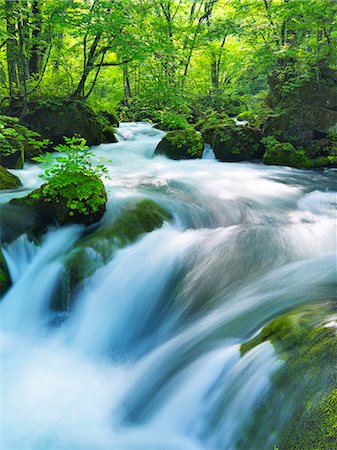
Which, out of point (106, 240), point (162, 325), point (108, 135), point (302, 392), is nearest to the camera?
point (302, 392)

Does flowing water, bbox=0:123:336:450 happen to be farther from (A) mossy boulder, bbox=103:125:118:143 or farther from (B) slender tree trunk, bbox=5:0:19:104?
(A) mossy boulder, bbox=103:125:118:143

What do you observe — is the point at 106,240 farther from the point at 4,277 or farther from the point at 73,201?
the point at 4,277

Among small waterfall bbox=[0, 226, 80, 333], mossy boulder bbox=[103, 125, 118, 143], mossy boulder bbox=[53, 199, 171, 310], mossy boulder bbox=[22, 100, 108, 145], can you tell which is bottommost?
small waterfall bbox=[0, 226, 80, 333]

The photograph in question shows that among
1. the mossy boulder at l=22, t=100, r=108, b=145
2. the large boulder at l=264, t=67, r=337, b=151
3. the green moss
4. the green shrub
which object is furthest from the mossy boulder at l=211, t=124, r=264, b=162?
the green shrub

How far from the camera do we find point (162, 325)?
3.68m

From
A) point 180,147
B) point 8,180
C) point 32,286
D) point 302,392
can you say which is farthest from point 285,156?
point 302,392

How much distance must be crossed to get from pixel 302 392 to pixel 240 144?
882 centimetres

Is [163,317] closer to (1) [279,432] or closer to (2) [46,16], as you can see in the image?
(1) [279,432]

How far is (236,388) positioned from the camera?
2.23 m

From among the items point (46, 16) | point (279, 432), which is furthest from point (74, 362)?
point (46, 16)

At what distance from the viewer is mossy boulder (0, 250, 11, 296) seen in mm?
4023

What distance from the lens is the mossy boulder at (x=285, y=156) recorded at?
30.0 feet

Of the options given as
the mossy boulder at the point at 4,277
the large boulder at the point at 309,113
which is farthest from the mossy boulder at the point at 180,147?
the mossy boulder at the point at 4,277

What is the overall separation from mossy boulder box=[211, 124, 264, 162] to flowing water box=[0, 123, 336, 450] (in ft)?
13.0
